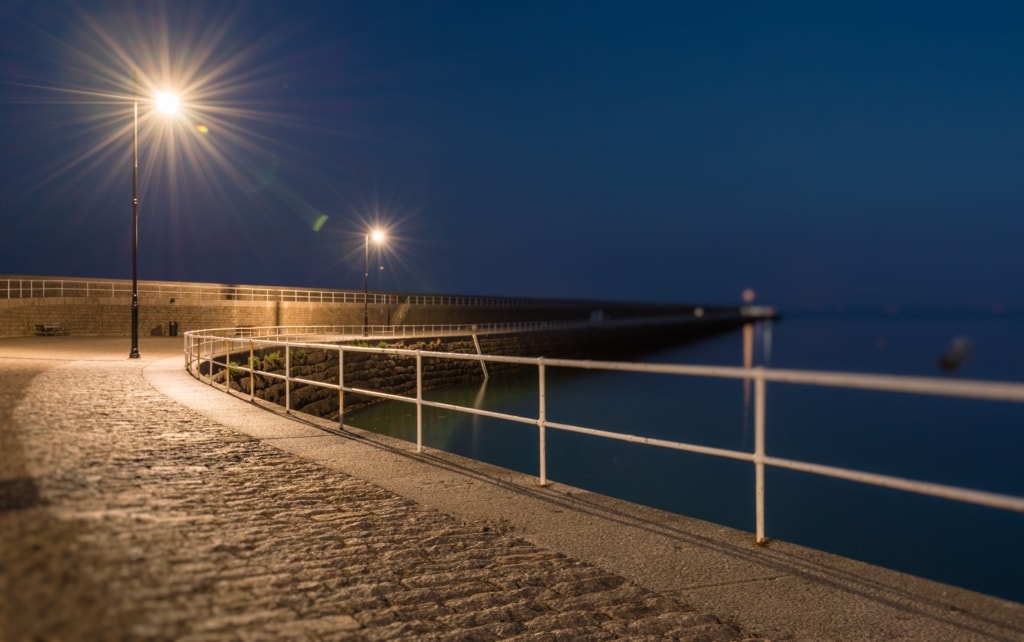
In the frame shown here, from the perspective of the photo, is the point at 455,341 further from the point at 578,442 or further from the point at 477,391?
the point at 578,442

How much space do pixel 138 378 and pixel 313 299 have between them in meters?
40.8

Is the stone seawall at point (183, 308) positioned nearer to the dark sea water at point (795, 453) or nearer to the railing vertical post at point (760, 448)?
the dark sea water at point (795, 453)

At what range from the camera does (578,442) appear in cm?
2938

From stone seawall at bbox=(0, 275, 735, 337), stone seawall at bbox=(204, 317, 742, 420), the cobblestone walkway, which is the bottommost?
stone seawall at bbox=(204, 317, 742, 420)

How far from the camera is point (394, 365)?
122 ft

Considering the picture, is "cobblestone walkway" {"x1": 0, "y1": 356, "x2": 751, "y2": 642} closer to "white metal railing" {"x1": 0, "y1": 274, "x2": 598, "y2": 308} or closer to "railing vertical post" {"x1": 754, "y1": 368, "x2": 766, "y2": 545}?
"railing vertical post" {"x1": 754, "y1": 368, "x2": 766, "y2": 545}

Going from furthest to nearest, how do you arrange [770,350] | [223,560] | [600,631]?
[770,350]
[223,560]
[600,631]

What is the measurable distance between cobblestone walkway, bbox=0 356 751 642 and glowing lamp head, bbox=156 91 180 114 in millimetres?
16005

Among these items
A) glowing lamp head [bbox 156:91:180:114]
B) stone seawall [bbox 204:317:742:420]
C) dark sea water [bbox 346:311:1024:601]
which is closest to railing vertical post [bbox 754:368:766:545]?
stone seawall [bbox 204:317:742:420]

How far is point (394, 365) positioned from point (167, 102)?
63.5 feet

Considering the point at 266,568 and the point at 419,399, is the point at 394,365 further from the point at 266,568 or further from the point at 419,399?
the point at 266,568

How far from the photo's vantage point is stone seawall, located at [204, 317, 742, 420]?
1002 inches

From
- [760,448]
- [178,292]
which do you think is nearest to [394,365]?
[178,292]

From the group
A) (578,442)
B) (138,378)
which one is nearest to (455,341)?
(578,442)
